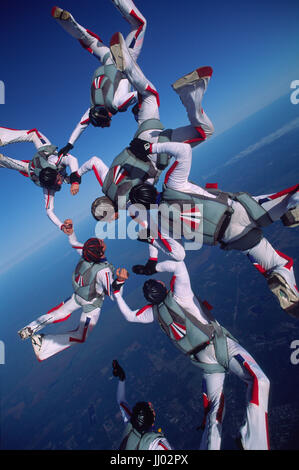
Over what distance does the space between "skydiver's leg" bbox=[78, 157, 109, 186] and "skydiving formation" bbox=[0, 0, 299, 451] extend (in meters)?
0.02

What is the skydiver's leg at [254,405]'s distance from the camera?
270 centimetres

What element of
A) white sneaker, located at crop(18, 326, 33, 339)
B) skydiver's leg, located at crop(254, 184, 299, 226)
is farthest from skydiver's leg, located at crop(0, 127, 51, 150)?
skydiver's leg, located at crop(254, 184, 299, 226)

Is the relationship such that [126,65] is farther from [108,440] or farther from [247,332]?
[108,440]

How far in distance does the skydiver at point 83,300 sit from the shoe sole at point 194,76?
Result: 10.8 ft

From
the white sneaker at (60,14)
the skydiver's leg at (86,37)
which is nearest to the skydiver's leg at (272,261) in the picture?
the skydiver's leg at (86,37)

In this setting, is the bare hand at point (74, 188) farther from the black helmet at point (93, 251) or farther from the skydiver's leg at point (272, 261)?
the skydiver's leg at point (272, 261)

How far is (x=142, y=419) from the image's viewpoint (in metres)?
3.94

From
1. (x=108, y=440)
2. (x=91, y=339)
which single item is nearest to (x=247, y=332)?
(x=108, y=440)

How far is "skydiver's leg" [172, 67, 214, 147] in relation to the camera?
2521mm

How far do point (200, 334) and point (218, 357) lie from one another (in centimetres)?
57

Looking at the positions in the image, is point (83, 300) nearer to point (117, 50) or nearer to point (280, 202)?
point (280, 202)

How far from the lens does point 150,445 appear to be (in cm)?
368

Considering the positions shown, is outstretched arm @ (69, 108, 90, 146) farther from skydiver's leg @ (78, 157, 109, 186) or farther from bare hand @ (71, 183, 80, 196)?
bare hand @ (71, 183, 80, 196)

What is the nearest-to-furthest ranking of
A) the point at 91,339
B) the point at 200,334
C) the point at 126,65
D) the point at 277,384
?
1. the point at 126,65
2. the point at 200,334
3. the point at 277,384
4. the point at 91,339
